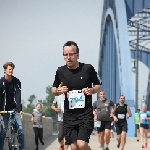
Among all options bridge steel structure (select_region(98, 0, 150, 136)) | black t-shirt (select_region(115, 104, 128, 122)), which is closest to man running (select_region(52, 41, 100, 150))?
black t-shirt (select_region(115, 104, 128, 122))

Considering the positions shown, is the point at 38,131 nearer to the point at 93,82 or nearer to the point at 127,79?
the point at 93,82

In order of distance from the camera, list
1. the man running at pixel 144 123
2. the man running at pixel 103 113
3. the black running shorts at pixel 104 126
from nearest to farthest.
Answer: the man running at pixel 103 113, the black running shorts at pixel 104 126, the man running at pixel 144 123

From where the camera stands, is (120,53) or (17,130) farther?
(120,53)

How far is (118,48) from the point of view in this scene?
42.5 meters

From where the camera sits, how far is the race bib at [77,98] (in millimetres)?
7891

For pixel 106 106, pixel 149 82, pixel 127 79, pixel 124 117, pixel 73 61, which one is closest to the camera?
pixel 73 61

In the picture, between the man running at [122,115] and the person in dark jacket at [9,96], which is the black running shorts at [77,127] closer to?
the person in dark jacket at [9,96]

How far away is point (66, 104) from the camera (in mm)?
8023

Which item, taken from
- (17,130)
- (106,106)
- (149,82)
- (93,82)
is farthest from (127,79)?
(93,82)

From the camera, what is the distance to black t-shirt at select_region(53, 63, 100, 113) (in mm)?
7922

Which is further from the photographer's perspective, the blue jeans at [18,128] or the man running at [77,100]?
the blue jeans at [18,128]

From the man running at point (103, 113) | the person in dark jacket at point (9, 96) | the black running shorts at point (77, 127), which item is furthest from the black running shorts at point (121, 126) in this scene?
the black running shorts at point (77, 127)

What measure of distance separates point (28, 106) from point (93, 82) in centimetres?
13646

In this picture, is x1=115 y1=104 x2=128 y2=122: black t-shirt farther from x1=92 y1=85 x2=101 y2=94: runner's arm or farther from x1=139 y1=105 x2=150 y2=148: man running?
x1=92 y1=85 x2=101 y2=94: runner's arm
